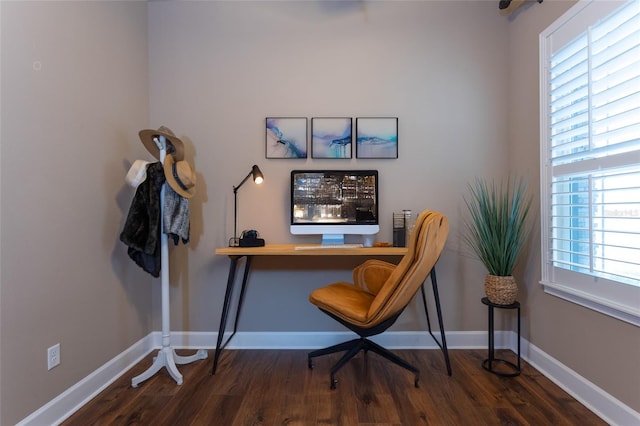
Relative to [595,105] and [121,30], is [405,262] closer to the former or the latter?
[595,105]

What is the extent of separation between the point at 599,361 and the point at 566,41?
72.1 inches

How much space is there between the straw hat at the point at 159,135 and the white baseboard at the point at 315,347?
1.39m

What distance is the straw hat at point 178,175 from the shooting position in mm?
1844

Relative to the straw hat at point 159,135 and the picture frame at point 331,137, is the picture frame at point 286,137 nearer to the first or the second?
the picture frame at point 331,137

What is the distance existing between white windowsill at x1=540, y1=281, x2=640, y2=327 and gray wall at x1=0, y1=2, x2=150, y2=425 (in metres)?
2.82

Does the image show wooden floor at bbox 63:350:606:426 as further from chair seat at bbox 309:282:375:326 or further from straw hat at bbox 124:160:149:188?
straw hat at bbox 124:160:149:188

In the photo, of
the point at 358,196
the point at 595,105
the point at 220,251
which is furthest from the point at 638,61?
the point at 220,251

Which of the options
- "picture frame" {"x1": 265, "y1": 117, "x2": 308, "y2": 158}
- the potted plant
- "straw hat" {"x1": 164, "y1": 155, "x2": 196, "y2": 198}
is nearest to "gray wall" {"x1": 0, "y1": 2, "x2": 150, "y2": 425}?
"straw hat" {"x1": 164, "y1": 155, "x2": 196, "y2": 198}

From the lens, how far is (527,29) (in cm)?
214

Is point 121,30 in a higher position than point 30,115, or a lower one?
higher

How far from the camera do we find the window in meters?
1.42

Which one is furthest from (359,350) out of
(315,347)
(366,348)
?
(315,347)

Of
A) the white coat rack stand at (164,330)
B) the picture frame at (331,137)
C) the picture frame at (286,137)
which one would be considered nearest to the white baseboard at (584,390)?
the picture frame at (331,137)

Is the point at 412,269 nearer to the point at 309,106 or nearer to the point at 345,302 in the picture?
the point at 345,302
